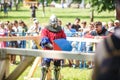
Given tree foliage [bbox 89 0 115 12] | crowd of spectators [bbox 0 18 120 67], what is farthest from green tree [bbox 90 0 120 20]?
crowd of spectators [bbox 0 18 120 67]

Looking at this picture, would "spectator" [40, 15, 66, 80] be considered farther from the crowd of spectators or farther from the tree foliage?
the tree foliage

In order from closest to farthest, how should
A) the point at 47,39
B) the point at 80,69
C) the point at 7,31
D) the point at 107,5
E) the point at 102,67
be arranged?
the point at 102,67 → the point at 47,39 → the point at 80,69 → the point at 7,31 → the point at 107,5

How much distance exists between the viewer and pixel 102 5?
28.4 metres

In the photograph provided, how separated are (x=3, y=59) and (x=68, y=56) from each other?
37.2 inches

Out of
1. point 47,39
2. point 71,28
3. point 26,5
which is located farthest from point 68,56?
point 26,5

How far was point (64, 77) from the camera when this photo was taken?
12.1 metres

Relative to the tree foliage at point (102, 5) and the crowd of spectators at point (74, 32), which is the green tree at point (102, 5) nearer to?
the tree foliage at point (102, 5)

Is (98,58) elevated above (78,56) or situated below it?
above

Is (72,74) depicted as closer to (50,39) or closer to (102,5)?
(50,39)

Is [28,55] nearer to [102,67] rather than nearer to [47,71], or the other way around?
[47,71]

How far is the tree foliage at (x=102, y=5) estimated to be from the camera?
27337mm

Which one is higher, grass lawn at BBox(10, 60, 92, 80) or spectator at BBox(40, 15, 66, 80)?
spectator at BBox(40, 15, 66, 80)

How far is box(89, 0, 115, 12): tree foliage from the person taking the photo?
89.7ft

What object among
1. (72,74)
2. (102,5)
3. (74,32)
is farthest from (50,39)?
(102,5)
